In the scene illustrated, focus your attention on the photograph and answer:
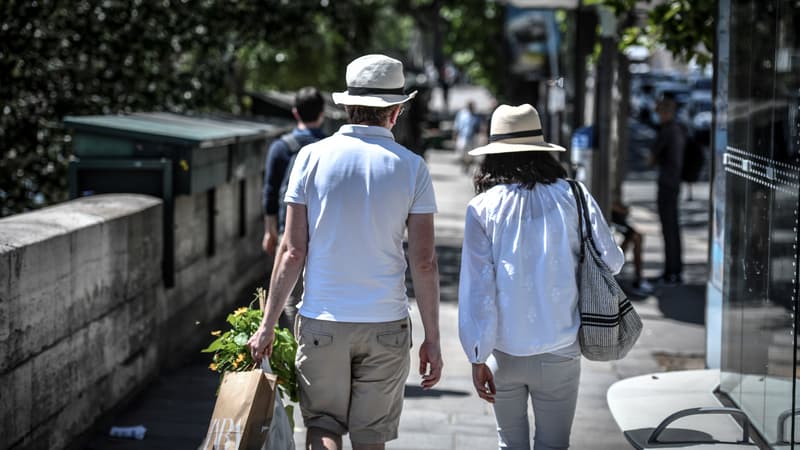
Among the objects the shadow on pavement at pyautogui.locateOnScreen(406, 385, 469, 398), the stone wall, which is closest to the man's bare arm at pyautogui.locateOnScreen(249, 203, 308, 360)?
the stone wall

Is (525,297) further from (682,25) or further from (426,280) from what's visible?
(682,25)

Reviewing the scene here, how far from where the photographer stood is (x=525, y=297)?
4.59 m

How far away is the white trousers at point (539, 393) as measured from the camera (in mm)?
4586

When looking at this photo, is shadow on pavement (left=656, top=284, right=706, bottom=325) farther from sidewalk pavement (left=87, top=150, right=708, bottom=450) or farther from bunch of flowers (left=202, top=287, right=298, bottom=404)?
bunch of flowers (left=202, top=287, right=298, bottom=404)

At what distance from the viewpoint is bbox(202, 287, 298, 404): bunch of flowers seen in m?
4.68

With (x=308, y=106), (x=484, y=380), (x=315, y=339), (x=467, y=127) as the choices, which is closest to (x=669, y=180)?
(x=308, y=106)

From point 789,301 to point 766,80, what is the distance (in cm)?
122

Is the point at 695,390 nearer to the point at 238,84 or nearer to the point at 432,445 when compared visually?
the point at 432,445

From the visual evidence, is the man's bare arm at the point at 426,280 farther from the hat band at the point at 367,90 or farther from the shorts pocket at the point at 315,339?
the hat band at the point at 367,90

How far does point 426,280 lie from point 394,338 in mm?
245

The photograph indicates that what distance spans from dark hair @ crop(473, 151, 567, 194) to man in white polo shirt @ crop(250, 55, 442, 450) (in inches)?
12.5

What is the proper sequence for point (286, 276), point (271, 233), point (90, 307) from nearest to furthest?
point (286, 276) → point (90, 307) → point (271, 233)

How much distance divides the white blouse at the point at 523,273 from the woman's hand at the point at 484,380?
8cm

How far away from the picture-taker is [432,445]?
6.49 meters
